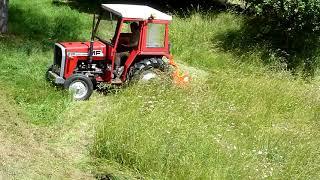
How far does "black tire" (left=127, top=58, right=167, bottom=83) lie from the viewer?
944 centimetres

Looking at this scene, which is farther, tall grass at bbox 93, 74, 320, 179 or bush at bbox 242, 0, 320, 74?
bush at bbox 242, 0, 320, 74

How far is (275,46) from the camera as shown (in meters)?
14.4

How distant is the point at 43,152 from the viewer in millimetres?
7098

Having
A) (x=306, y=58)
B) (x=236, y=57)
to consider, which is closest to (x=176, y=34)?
(x=236, y=57)

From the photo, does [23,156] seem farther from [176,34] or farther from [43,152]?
[176,34]

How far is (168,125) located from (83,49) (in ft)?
9.66

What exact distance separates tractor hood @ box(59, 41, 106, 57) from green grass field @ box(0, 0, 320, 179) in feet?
2.43

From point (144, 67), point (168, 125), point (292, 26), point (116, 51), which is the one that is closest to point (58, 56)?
point (116, 51)

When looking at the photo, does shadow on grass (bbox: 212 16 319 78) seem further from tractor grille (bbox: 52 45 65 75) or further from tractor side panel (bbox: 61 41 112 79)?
tractor grille (bbox: 52 45 65 75)

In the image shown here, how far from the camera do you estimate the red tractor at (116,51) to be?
928 cm

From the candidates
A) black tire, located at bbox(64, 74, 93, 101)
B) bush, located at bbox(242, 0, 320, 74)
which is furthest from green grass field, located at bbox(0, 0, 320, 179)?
bush, located at bbox(242, 0, 320, 74)

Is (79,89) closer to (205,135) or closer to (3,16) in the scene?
(205,135)

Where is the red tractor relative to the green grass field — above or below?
above

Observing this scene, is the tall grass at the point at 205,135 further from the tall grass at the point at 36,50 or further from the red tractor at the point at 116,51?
the tall grass at the point at 36,50
